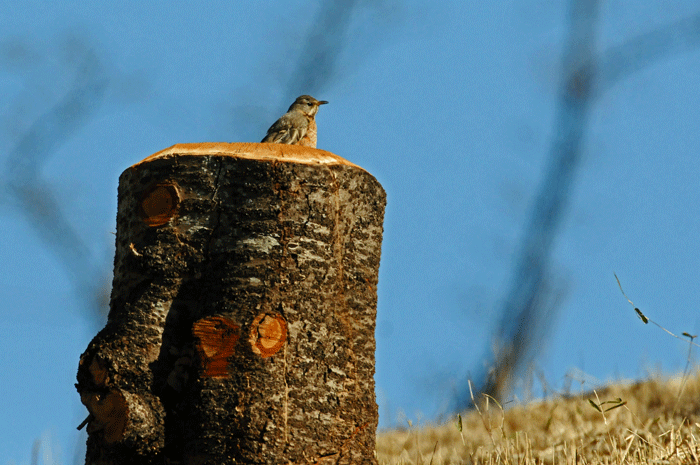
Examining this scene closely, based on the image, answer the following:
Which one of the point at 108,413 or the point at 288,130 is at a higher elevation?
the point at 288,130

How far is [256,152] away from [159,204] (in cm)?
42

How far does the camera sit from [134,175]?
105 inches

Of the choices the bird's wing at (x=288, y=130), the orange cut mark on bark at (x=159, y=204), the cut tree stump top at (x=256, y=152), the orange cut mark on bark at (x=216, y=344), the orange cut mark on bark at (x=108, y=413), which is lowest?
the orange cut mark on bark at (x=108, y=413)

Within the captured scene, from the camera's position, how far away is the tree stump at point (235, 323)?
2350mm

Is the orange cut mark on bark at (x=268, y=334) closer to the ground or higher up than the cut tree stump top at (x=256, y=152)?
closer to the ground

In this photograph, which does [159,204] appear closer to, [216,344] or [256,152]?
[256,152]

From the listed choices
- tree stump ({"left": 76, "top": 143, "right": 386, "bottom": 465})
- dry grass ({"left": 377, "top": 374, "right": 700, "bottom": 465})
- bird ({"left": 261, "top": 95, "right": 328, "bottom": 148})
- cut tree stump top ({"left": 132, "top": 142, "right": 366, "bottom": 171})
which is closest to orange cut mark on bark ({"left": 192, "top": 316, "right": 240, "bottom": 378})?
tree stump ({"left": 76, "top": 143, "right": 386, "bottom": 465})

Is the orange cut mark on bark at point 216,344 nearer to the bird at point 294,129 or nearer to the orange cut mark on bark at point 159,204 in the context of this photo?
the orange cut mark on bark at point 159,204

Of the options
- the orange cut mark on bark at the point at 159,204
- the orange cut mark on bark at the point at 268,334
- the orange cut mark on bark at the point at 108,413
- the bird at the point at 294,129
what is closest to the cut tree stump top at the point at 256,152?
the orange cut mark on bark at the point at 159,204

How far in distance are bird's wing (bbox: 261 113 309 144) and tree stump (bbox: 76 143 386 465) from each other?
2310 mm

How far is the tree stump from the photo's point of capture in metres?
2.35

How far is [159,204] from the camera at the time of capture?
255cm

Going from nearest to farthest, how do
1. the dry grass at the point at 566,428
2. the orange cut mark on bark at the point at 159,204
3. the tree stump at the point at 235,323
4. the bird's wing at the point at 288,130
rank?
the tree stump at the point at 235,323
the orange cut mark on bark at the point at 159,204
the dry grass at the point at 566,428
the bird's wing at the point at 288,130

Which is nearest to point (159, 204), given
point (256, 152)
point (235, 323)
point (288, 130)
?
point (256, 152)
